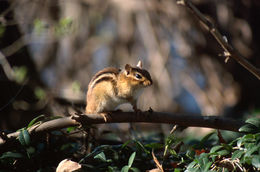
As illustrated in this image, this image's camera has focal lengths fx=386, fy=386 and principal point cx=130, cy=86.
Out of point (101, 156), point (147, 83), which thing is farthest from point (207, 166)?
point (147, 83)

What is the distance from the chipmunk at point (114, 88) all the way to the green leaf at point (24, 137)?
94 centimetres

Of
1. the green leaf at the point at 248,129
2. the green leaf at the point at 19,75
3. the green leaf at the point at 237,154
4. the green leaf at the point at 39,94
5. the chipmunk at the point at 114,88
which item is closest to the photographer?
the green leaf at the point at 237,154

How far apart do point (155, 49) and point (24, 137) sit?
462 cm

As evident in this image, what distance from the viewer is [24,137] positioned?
2.07 metres

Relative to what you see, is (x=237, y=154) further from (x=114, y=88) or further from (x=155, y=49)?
(x=155, y=49)

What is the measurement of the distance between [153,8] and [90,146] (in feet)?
13.7

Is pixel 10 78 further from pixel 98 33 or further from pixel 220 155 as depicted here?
pixel 98 33

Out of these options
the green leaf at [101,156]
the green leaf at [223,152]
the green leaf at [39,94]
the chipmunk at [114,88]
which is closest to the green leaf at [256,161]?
the green leaf at [223,152]

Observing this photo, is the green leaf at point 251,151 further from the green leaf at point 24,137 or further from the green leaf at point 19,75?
the green leaf at point 19,75

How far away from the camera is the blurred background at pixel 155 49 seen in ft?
16.3

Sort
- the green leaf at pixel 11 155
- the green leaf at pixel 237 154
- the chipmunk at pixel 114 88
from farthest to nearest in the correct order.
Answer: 1. the chipmunk at pixel 114 88
2. the green leaf at pixel 11 155
3. the green leaf at pixel 237 154

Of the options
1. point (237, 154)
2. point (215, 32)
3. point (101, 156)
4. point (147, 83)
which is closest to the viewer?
point (237, 154)

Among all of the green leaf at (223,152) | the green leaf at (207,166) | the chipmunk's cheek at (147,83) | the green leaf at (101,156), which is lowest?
the green leaf at (207,166)

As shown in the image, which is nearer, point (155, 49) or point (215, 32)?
point (215, 32)
